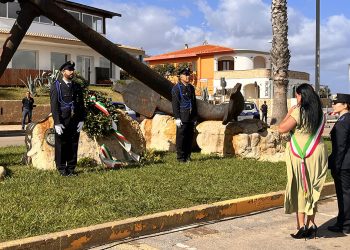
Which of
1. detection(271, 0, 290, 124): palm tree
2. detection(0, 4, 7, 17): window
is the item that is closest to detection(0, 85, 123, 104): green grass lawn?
detection(0, 4, 7, 17): window

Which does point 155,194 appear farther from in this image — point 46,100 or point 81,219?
point 46,100

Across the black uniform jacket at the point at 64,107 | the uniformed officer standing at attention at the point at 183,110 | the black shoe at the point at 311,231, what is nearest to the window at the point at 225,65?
the uniformed officer standing at attention at the point at 183,110

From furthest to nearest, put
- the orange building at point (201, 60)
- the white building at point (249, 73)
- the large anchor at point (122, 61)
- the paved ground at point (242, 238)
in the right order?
the orange building at point (201, 60)
the white building at point (249, 73)
the large anchor at point (122, 61)
the paved ground at point (242, 238)

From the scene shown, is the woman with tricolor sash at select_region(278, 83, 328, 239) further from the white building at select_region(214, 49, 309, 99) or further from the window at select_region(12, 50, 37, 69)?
the white building at select_region(214, 49, 309, 99)

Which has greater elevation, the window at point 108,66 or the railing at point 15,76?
the window at point 108,66

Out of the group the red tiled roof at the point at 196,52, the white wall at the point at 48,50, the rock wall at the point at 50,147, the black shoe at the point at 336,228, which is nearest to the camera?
the black shoe at the point at 336,228

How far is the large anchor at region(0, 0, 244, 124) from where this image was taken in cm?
804

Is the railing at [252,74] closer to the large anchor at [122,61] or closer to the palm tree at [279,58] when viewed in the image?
the palm tree at [279,58]

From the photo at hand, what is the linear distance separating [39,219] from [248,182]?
350 cm

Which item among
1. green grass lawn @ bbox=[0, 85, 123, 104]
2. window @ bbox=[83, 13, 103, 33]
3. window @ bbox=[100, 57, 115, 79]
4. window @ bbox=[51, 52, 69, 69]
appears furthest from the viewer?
window @ bbox=[100, 57, 115, 79]

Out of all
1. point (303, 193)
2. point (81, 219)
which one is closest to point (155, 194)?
point (81, 219)

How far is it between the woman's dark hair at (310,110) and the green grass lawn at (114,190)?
181 centimetres

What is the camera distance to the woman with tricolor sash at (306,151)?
518 centimetres

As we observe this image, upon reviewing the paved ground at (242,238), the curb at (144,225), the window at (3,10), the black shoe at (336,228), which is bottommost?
the paved ground at (242,238)
